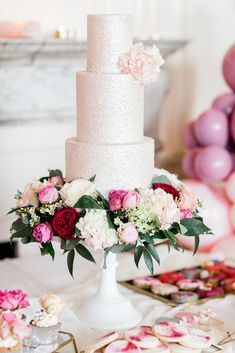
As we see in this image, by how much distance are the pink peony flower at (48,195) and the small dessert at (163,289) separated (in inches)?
24.3

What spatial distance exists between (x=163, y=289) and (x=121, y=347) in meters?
0.64

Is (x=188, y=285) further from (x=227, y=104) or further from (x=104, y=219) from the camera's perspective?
(x=227, y=104)

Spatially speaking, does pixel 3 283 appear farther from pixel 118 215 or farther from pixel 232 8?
pixel 232 8

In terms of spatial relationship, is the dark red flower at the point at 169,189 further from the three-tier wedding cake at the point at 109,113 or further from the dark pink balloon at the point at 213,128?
the dark pink balloon at the point at 213,128

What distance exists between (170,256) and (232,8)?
1890 millimetres

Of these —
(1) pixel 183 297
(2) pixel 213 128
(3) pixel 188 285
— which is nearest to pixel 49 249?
(1) pixel 183 297

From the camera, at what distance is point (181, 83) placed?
438 cm

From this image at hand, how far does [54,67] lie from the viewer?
3545mm

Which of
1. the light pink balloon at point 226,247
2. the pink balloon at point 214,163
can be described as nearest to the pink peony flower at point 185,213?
the light pink balloon at point 226,247

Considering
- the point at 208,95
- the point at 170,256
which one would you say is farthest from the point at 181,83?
the point at 170,256

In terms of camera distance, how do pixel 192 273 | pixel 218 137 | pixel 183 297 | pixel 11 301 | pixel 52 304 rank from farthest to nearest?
1. pixel 218 137
2. pixel 192 273
3. pixel 183 297
4. pixel 52 304
5. pixel 11 301

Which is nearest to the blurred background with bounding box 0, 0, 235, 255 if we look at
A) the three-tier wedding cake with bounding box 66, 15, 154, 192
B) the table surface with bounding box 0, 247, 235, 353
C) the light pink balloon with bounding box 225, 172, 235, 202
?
the light pink balloon with bounding box 225, 172, 235, 202

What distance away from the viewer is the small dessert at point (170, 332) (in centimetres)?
210

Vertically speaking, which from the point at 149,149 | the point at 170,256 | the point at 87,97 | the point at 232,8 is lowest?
the point at 170,256
